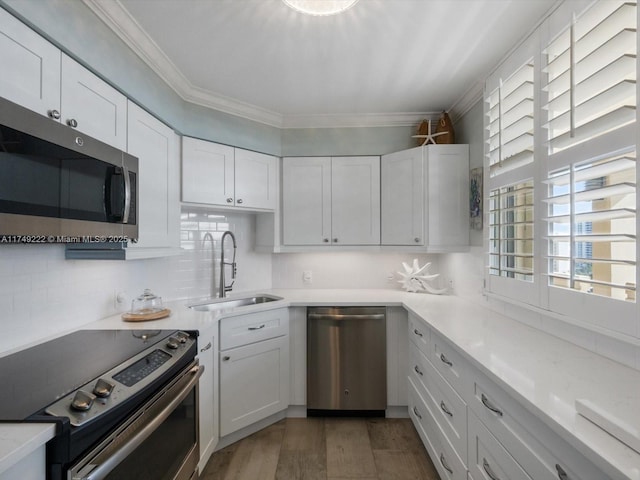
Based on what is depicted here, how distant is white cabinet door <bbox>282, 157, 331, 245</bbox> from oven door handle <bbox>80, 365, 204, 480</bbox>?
5.48ft

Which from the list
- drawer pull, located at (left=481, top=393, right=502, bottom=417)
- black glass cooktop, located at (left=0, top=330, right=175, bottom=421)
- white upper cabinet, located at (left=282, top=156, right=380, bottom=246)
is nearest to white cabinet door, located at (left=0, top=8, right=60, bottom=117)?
black glass cooktop, located at (left=0, top=330, right=175, bottom=421)

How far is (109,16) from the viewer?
159 centimetres

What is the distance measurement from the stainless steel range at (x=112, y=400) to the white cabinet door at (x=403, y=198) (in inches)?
69.6

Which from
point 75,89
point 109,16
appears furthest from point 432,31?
point 75,89

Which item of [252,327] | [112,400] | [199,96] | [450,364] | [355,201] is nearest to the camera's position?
[112,400]

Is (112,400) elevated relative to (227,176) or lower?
lower

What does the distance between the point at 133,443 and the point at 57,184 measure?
888 millimetres

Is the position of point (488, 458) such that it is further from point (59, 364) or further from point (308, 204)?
point (308, 204)

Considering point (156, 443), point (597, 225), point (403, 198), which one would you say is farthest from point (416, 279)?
point (156, 443)

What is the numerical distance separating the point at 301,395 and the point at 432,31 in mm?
2521

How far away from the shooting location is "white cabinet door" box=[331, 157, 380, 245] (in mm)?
2910

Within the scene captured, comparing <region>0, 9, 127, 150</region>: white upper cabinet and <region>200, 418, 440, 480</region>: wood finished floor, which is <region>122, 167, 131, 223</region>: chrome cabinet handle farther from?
<region>200, 418, 440, 480</region>: wood finished floor

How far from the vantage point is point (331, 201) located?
2939mm

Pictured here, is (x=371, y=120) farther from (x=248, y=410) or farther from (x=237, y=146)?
(x=248, y=410)
